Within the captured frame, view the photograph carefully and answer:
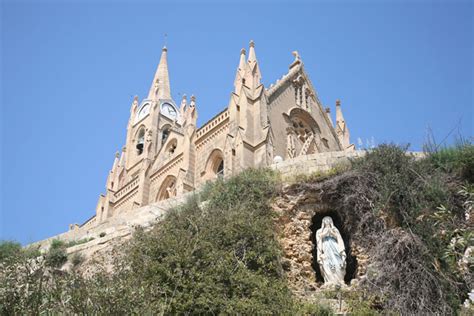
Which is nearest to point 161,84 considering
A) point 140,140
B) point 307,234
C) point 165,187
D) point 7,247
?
point 140,140

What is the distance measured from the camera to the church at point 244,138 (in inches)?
981

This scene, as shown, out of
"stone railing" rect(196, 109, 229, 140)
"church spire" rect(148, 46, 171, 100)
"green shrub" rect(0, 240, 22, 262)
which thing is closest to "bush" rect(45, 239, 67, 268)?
"green shrub" rect(0, 240, 22, 262)

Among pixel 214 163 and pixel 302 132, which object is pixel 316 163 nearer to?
pixel 214 163

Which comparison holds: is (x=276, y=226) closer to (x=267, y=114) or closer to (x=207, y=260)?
(x=207, y=260)

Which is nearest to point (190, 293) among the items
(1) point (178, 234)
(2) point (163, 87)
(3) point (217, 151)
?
(1) point (178, 234)

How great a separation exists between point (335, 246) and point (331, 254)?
0.19m

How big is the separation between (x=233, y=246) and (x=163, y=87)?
4396 centimetres

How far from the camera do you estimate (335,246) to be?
11.4m

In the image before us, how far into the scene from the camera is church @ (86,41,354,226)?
24.9 metres

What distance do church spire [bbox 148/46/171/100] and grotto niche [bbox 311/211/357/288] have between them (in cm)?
4014

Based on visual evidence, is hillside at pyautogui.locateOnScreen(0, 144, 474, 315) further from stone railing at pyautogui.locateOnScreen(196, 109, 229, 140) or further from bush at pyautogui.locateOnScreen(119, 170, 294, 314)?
stone railing at pyautogui.locateOnScreen(196, 109, 229, 140)

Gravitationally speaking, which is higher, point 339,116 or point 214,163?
point 339,116

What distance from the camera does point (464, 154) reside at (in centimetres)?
1226

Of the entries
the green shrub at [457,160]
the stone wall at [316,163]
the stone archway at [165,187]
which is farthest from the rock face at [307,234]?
the stone archway at [165,187]
